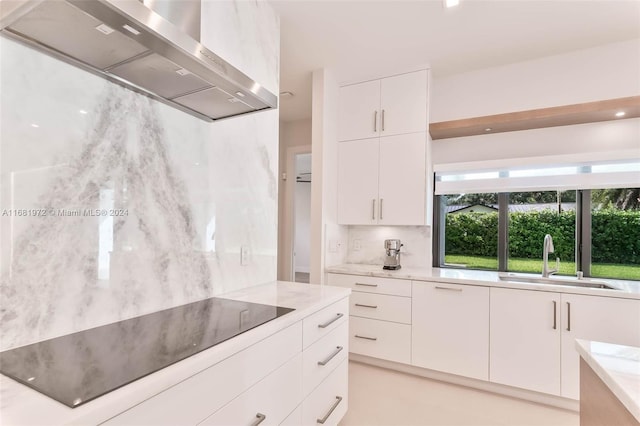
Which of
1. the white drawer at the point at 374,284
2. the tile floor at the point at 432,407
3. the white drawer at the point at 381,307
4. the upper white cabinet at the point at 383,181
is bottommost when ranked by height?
the tile floor at the point at 432,407

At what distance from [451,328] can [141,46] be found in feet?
8.69

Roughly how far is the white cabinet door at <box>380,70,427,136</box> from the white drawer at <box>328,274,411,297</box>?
138 centimetres

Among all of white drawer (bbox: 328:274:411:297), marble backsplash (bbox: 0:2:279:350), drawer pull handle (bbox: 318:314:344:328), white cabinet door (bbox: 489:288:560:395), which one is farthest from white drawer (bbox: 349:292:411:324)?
marble backsplash (bbox: 0:2:279:350)

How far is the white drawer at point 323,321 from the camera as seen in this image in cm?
148

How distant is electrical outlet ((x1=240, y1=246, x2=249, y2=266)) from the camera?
185cm

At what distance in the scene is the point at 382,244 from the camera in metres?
3.33

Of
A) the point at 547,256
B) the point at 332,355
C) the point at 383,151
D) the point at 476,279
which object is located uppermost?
the point at 383,151

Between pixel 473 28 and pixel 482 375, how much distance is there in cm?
260

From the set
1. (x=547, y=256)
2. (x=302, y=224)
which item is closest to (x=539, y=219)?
(x=547, y=256)

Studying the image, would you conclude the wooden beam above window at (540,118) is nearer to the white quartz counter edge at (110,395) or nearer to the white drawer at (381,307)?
the white drawer at (381,307)

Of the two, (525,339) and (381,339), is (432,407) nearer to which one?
(381,339)

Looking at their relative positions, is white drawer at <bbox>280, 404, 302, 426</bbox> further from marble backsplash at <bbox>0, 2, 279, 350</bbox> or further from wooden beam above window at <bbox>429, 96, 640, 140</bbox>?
wooden beam above window at <bbox>429, 96, 640, 140</bbox>

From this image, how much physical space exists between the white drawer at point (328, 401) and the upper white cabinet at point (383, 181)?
5.00ft

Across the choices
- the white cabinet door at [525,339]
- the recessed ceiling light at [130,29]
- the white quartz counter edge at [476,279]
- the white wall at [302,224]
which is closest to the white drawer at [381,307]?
the white quartz counter edge at [476,279]
